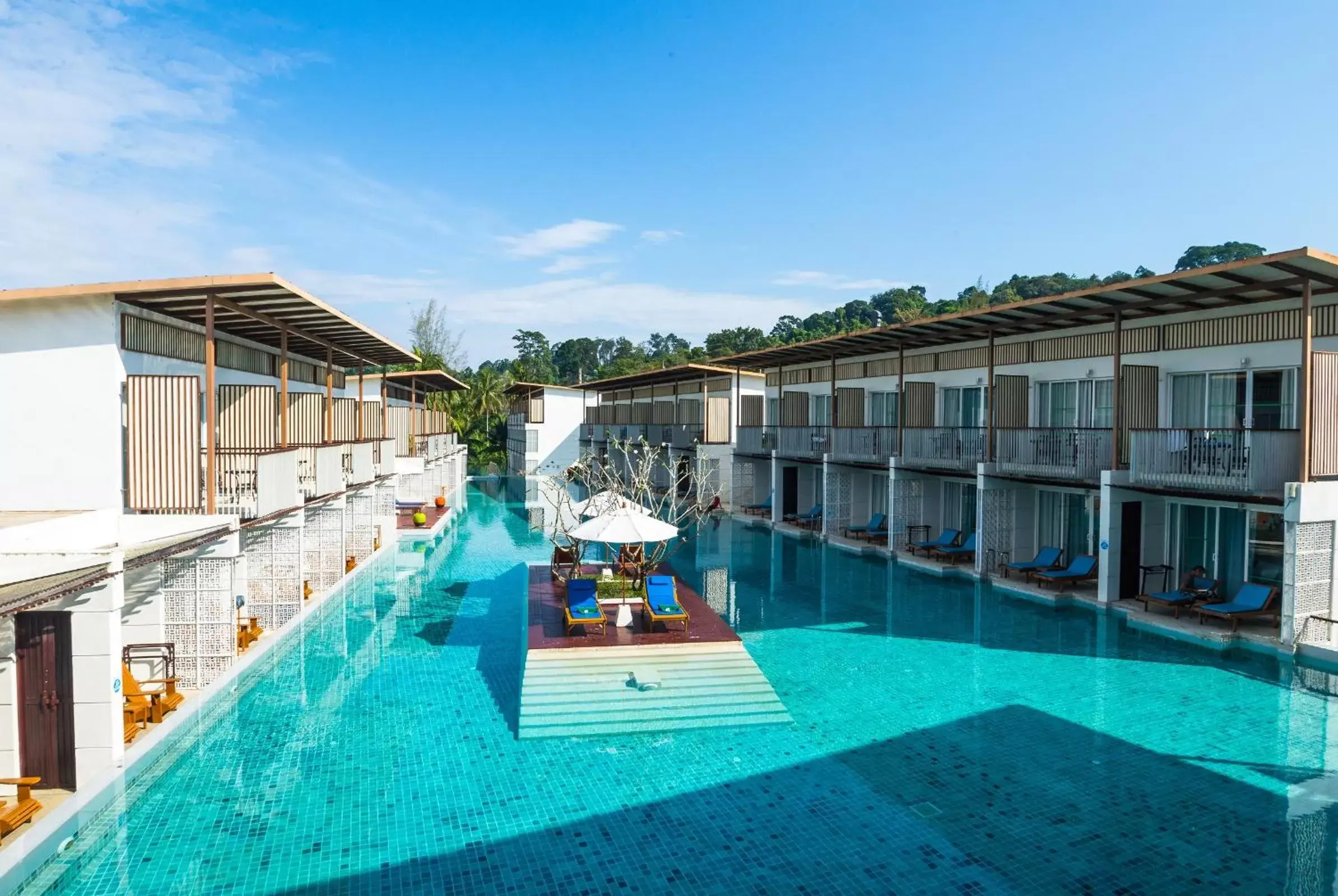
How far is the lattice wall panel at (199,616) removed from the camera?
36.9 feet

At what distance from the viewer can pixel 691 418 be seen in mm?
38031

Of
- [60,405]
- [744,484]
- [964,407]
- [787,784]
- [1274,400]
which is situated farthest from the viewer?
[744,484]

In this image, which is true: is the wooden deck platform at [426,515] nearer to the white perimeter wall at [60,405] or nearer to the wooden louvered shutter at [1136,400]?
the white perimeter wall at [60,405]

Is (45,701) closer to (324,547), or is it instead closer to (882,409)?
(324,547)

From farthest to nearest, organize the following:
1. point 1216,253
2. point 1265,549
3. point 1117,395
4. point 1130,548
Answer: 1. point 1216,253
2. point 1130,548
3. point 1117,395
4. point 1265,549

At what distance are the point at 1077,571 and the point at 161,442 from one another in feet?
56.8

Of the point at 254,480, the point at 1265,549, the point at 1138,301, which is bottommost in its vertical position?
the point at 1265,549

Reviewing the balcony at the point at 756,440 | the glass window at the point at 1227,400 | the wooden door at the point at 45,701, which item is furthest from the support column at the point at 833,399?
the wooden door at the point at 45,701

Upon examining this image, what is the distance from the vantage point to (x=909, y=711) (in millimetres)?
10625

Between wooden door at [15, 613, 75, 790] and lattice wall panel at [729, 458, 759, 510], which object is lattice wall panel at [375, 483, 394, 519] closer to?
lattice wall panel at [729, 458, 759, 510]

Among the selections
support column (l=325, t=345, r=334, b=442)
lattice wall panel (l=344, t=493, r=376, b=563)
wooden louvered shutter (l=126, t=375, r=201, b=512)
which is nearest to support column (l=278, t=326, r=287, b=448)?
support column (l=325, t=345, r=334, b=442)

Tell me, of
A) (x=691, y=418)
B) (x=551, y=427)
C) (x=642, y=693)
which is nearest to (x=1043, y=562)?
(x=642, y=693)

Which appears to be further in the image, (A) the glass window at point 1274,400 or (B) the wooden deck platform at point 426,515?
(B) the wooden deck platform at point 426,515

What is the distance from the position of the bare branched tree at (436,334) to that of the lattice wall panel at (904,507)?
223 ft
